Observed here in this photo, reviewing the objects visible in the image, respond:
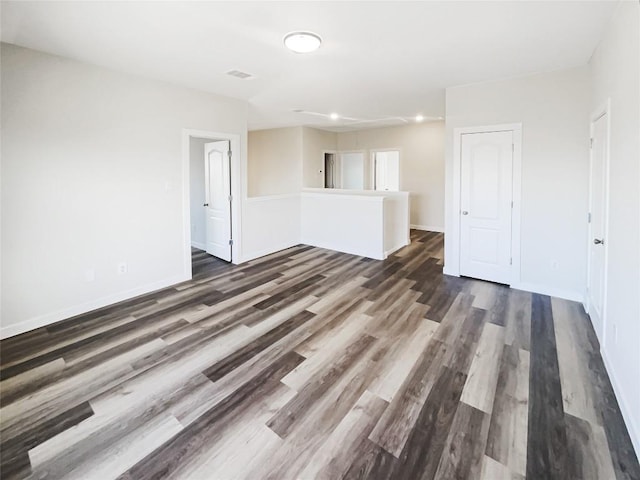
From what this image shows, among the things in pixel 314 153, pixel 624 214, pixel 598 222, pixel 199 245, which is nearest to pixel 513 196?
pixel 598 222

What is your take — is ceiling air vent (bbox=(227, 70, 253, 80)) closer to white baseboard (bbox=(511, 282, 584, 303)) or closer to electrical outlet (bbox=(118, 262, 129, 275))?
electrical outlet (bbox=(118, 262, 129, 275))

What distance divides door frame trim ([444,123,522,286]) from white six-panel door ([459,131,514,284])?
0.13 ft

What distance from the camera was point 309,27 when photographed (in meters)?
2.78

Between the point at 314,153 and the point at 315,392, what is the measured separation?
7349mm

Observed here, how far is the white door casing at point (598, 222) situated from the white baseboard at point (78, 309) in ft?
15.7

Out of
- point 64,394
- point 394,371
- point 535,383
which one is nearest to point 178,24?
point 64,394

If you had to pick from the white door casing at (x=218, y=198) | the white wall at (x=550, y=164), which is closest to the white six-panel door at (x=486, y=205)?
the white wall at (x=550, y=164)

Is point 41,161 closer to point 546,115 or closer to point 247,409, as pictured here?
point 247,409

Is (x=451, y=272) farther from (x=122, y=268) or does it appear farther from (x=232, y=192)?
(x=122, y=268)

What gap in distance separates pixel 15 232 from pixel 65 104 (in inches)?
54.1

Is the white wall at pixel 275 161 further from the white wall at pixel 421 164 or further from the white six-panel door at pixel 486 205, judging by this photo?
the white six-panel door at pixel 486 205

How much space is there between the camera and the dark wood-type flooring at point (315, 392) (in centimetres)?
175

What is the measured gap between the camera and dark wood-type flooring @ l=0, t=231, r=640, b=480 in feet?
5.75

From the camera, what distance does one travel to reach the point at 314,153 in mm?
8828
